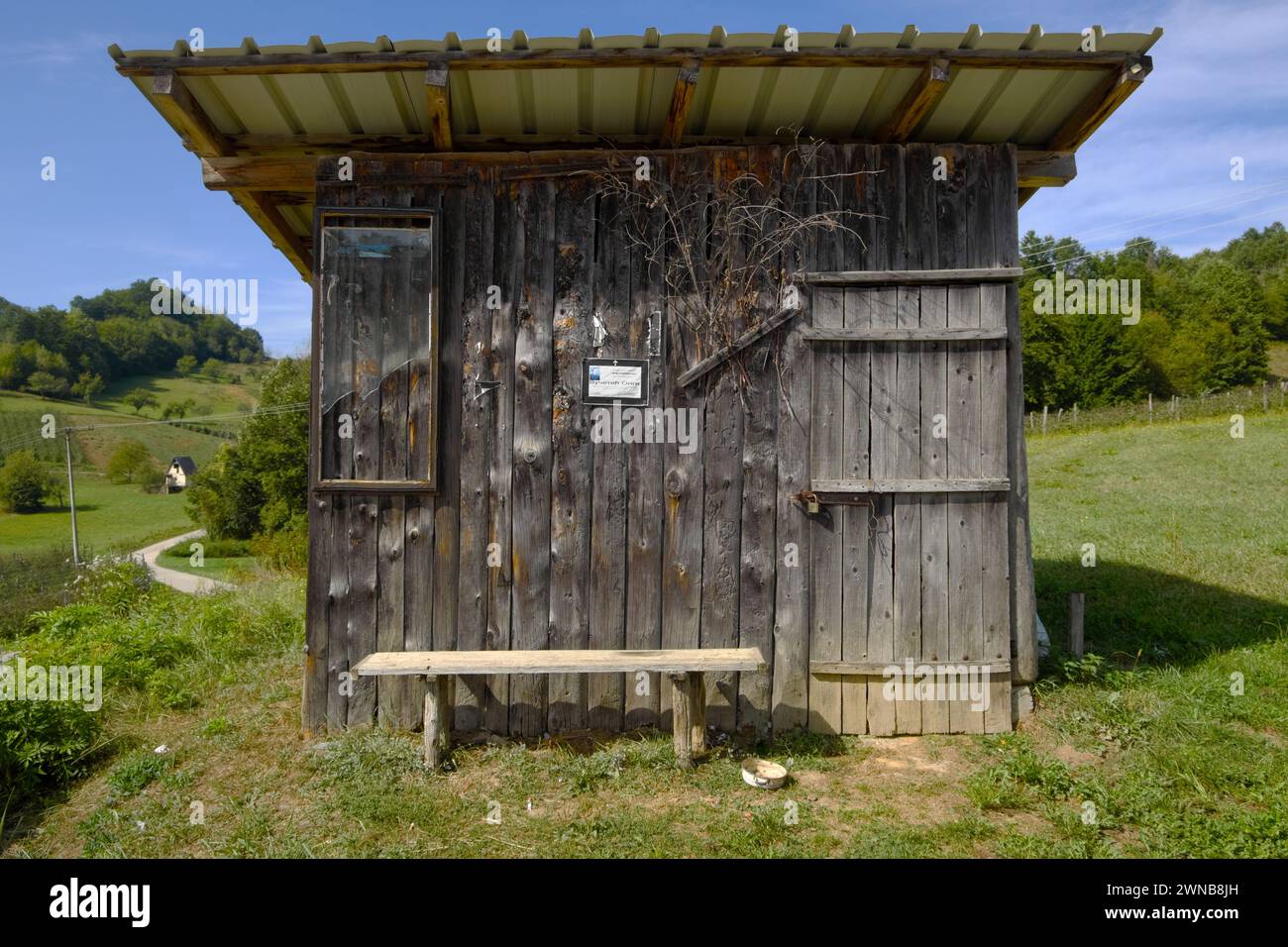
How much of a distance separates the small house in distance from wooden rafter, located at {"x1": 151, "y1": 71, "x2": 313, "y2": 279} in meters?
59.5

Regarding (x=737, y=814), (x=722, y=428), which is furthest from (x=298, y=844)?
(x=722, y=428)

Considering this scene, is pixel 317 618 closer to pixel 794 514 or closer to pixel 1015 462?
pixel 794 514

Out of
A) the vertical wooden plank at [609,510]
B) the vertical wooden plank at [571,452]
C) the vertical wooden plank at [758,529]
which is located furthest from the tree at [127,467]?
the vertical wooden plank at [758,529]

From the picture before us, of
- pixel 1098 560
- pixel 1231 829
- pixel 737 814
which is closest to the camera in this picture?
pixel 1231 829

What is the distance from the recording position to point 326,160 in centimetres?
455

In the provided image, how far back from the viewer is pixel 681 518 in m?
4.59

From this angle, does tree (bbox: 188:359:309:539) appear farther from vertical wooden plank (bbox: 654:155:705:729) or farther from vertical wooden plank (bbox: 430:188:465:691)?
vertical wooden plank (bbox: 654:155:705:729)

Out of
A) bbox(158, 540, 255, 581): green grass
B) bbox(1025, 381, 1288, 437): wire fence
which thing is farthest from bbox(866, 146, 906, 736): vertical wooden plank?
bbox(158, 540, 255, 581): green grass

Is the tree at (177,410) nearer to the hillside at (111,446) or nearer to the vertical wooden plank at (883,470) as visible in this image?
the hillside at (111,446)

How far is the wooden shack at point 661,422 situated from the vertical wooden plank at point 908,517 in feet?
0.06

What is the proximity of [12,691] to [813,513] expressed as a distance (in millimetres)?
5332

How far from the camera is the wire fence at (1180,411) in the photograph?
956 inches

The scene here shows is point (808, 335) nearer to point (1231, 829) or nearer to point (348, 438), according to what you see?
point (348, 438)

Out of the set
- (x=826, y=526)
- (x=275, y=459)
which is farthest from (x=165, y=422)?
(x=826, y=526)
